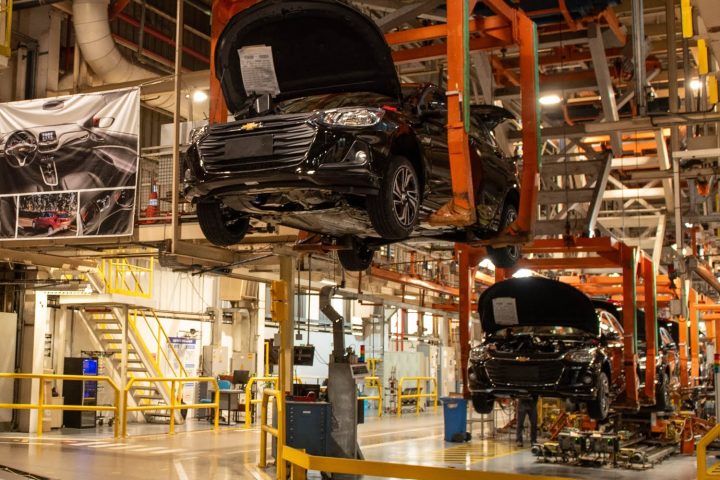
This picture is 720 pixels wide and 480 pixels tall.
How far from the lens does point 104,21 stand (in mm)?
15461

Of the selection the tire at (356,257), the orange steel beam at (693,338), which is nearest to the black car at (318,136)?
the tire at (356,257)

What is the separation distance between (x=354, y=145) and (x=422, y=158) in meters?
0.97

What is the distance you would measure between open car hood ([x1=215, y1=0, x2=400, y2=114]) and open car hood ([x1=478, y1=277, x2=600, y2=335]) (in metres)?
5.08

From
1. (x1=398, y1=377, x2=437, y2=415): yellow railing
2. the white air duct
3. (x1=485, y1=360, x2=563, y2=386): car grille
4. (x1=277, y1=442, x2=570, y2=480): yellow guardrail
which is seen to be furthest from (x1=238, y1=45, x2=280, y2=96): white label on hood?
(x1=398, y1=377, x2=437, y2=415): yellow railing

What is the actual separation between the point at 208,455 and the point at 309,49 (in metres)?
8.22

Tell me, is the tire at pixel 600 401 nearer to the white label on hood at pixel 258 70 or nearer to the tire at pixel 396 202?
the tire at pixel 396 202

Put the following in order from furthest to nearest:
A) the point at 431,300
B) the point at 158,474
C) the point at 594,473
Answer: the point at 431,300 < the point at 594,473 < the point at 158,474

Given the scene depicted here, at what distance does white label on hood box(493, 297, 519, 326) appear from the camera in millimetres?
11539

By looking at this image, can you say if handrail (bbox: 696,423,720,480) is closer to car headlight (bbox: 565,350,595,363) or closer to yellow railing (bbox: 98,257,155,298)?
car headlight (bbox: 565,350,595,363)

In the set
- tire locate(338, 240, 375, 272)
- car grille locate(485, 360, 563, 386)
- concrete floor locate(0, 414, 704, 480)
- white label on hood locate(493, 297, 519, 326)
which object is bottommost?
concrete floor locate(0, 414, 704, 480)

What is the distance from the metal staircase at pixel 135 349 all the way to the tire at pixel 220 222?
39.1 ft

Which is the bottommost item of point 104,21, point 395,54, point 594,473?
point 594,473

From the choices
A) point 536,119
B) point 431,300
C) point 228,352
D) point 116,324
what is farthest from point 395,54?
point 431,300

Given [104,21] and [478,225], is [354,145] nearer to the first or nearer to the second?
[478,225]
